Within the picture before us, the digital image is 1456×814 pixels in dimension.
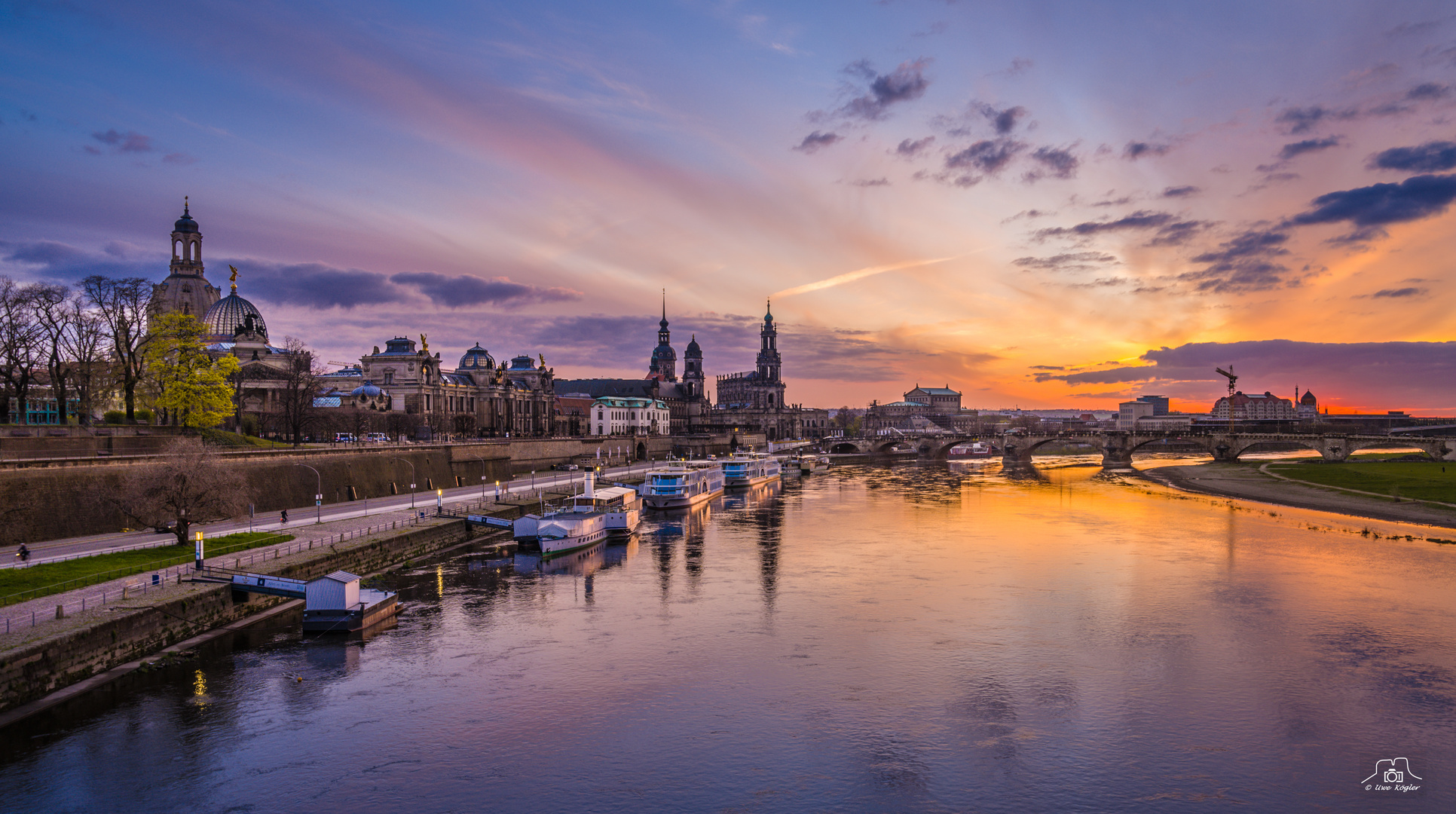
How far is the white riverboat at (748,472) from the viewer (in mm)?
112188

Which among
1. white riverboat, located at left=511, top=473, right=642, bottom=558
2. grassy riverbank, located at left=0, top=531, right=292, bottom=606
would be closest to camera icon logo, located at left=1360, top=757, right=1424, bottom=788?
grassy riverbank, located at left=0, top=531, right=292, bottom=606

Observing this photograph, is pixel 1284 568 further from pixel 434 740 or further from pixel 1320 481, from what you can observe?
pixel 1320 481

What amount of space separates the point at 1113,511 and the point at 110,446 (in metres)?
79.7

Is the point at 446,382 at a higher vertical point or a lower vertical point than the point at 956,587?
higher

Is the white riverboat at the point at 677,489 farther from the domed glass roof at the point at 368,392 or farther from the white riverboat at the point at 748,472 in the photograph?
the domed glass roof at the point at 368,392

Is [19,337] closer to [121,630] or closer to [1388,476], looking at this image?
[121,630]

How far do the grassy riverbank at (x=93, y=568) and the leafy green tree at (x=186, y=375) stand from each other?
23673mm

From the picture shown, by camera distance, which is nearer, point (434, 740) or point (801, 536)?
point (434, 740)

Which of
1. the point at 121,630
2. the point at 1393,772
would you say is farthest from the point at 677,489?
the point at 1393,772

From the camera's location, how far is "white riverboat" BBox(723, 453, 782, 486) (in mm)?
112188

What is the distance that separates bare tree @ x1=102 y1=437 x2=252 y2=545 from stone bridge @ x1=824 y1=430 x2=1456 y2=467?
11756 cm

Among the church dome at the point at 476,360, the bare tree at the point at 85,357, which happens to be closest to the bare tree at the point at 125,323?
the bare tree at the point at 85,357

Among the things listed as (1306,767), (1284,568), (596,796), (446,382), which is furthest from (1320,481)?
(446,382)

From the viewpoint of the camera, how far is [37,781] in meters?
20.3
